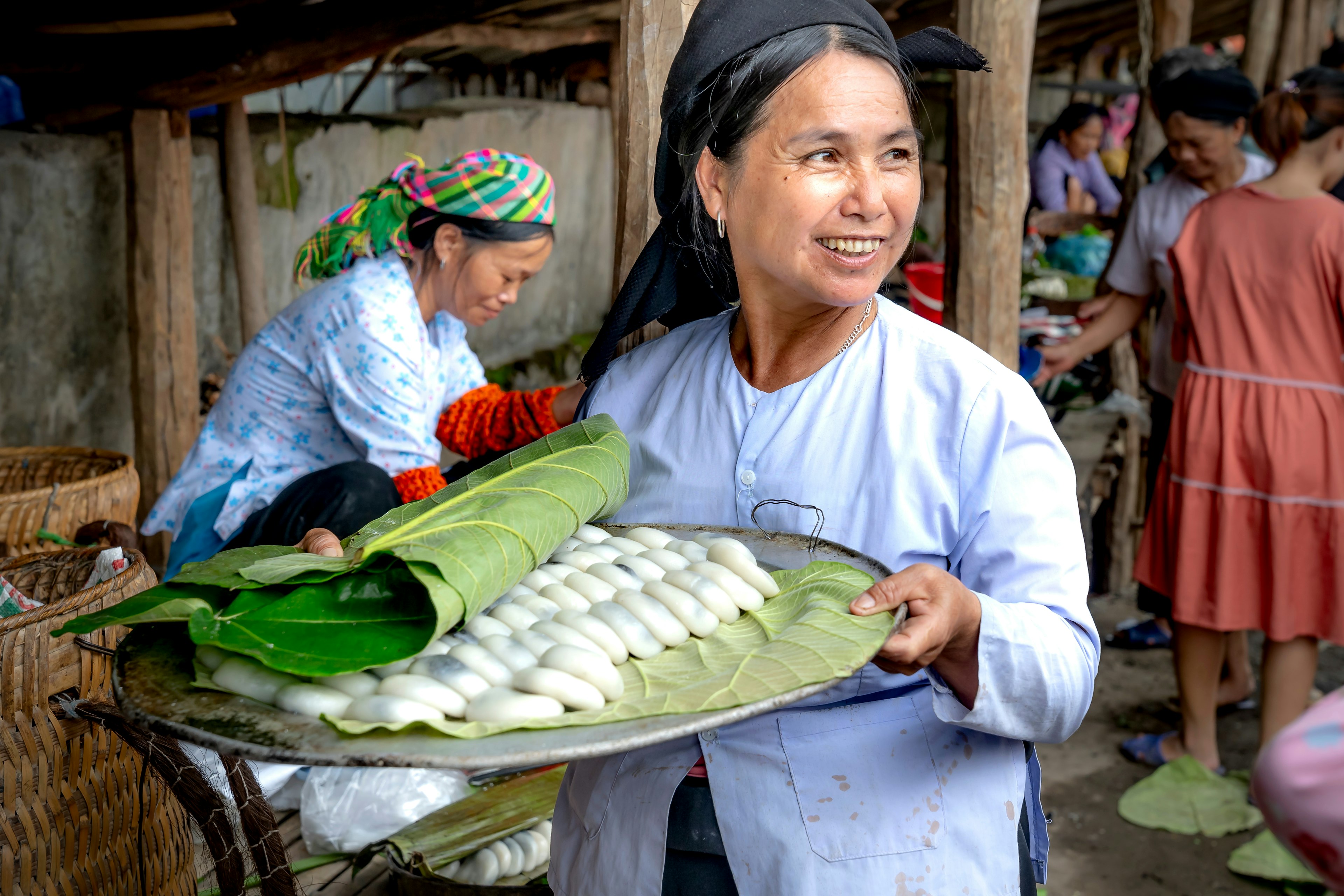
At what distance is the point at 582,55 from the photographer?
27.2ft

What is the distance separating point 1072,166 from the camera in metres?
7.63

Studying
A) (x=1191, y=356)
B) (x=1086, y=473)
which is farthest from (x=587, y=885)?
(x=1086, y=473)

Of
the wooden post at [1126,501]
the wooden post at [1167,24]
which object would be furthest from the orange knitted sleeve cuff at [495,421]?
the wooden post at [1167,24]

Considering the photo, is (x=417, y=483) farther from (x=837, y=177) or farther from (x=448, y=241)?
(x=837, y=177)

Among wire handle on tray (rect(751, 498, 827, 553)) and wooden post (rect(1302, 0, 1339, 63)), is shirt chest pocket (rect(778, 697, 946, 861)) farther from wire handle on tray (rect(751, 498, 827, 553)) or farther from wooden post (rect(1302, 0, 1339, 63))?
wooden post (rect(1302, 0, 1339, 63))

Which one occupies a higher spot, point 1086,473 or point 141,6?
point 141,6

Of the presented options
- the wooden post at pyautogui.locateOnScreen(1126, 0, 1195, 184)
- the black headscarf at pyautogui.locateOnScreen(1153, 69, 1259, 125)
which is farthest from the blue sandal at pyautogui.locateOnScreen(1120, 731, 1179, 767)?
the wooden post at pyautogui.locateOnScreen(1126, 0, 1195, 184)

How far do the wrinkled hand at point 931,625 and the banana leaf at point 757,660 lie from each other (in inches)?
1.0

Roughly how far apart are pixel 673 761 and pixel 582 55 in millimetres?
7733

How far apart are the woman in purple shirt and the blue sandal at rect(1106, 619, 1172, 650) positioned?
11.6 ft

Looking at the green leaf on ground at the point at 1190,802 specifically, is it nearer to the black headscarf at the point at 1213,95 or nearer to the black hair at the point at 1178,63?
the black headscarf at the point at 1213,95

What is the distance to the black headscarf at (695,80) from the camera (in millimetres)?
1427

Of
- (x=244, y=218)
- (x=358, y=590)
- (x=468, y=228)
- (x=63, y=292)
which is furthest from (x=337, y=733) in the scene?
(x=244, y=218)

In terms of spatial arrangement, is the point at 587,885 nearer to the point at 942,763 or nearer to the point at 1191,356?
the point at 942,763
